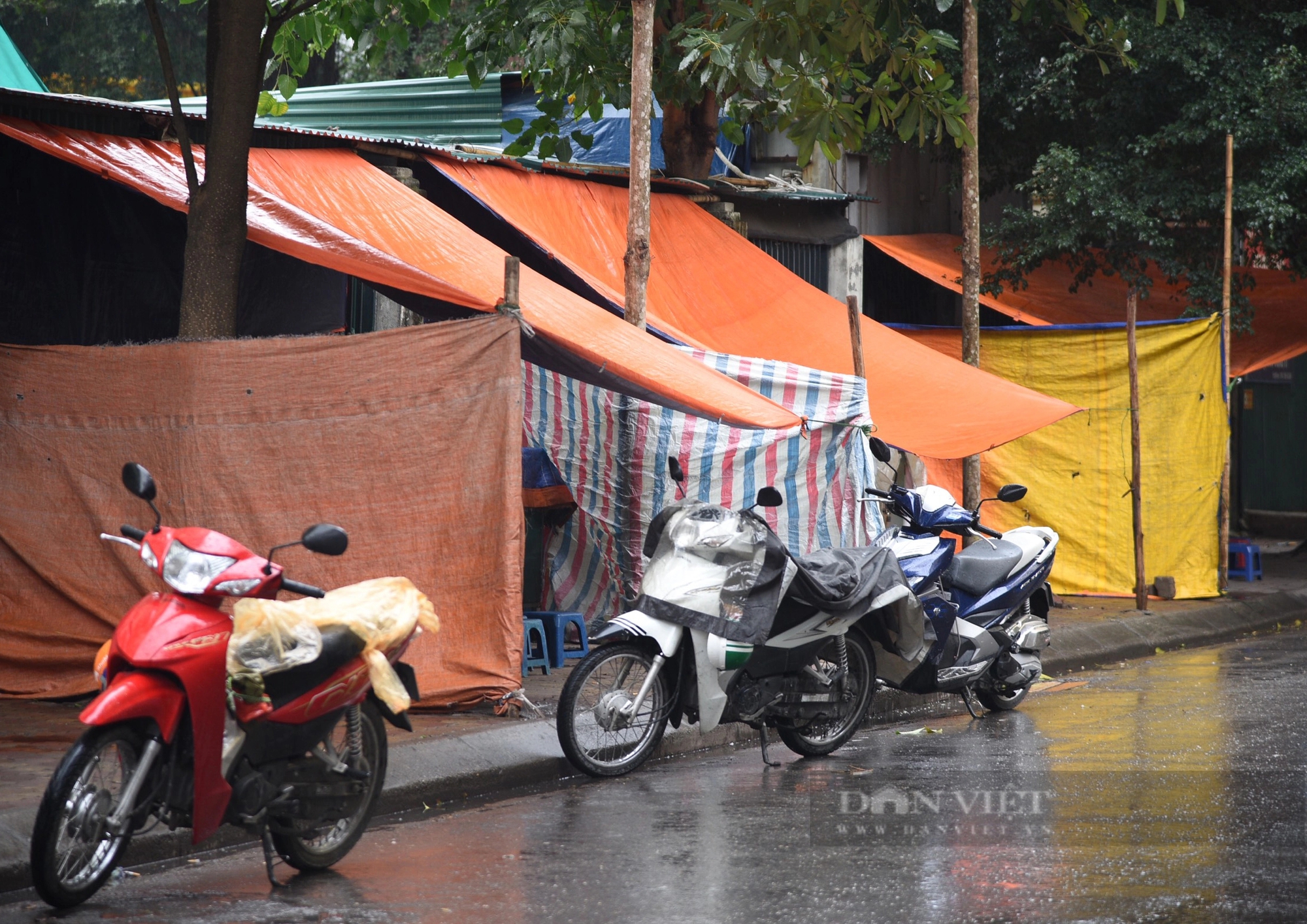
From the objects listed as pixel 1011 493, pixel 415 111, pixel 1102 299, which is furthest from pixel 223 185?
pixel 1102 299

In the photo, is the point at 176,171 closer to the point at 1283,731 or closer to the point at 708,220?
the point at 708,220

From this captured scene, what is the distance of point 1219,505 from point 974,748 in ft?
23.3

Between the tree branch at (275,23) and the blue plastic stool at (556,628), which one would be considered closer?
the tree branch at (275,23)

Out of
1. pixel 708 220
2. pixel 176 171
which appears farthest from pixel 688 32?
pixel 176 171

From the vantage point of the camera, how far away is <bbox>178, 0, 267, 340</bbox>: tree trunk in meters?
7.32

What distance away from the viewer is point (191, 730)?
14.4 ft

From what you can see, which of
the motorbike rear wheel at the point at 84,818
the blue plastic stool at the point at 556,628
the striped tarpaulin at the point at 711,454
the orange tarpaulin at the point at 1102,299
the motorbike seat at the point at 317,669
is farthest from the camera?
the orange tarpaulin at the point at 1102,299

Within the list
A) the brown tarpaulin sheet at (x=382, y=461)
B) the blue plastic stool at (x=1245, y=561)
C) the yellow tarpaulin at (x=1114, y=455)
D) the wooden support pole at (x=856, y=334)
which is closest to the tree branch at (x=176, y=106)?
the brown tarpaulin sheet at (x=382, y=461)

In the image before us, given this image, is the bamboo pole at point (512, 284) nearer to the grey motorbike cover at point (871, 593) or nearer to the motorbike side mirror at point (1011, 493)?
the grey motorbike cover at point (871, 593)

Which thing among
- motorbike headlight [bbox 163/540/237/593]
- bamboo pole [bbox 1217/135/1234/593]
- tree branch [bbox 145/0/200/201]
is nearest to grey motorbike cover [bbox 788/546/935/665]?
motorbike headlight [bbox 163/540/237/593]

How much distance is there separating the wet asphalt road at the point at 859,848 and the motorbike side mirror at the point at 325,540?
109 cm

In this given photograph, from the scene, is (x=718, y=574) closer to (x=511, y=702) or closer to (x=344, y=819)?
(x=511, y=702)

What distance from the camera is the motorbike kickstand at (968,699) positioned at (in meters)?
7.99

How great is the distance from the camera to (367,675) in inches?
191
